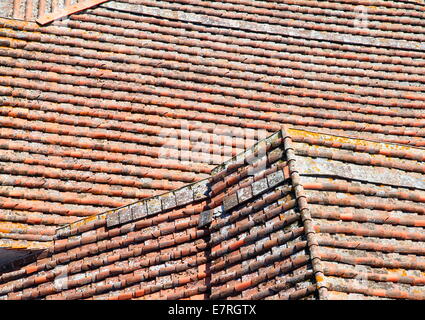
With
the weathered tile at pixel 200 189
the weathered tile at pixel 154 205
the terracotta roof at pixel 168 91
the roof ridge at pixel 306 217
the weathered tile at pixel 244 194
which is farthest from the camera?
the terracotta roof at pixel 168 91

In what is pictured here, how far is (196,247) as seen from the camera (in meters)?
9.27

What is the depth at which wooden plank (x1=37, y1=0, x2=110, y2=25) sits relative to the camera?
477 inches

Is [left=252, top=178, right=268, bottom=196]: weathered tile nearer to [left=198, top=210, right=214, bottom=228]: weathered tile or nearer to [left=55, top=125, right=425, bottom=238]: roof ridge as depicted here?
[left=55, top=125, right=425, bottom=238]: roof ridge

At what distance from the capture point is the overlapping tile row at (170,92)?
1061cm

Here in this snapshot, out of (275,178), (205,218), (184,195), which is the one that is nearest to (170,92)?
(184,195)

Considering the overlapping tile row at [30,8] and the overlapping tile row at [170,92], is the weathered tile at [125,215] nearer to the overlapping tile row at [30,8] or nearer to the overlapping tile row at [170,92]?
the overlapping tile row at [170,92]

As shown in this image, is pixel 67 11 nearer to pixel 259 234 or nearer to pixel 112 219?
pixel 112 219

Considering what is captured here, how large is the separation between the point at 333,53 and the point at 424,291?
6.20m

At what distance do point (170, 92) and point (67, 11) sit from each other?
265 cm

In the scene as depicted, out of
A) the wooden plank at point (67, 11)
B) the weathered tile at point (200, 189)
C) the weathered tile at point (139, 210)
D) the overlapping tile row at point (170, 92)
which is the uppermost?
the wooden plank at point (67, 11)

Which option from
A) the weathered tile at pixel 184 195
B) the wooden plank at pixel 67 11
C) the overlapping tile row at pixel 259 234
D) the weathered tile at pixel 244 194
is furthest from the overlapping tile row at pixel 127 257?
the wooden plank at pixel 67 11

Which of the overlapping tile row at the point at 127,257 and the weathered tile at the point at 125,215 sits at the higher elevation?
the weathered tile at the point at 125,215

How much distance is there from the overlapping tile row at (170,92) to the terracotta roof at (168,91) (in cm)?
2

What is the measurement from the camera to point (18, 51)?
1164cm
